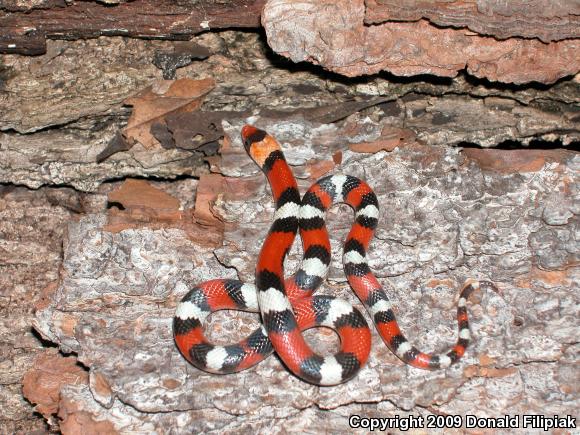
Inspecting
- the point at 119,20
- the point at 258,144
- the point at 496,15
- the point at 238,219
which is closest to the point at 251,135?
the point at 258,144

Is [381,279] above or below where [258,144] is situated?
below

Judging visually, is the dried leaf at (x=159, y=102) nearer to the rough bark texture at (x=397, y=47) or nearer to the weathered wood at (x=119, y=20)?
the weathered wood at (x=119, y=20)

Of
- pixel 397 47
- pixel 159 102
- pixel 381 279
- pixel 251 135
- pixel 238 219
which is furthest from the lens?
pixel 251 135

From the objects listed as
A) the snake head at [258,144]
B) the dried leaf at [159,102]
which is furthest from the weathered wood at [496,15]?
the dried leaf at [159,102]

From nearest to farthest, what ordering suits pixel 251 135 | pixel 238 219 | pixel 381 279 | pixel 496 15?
pixel 496 15
pixel 381 279
pixel 238 219
pixel 251 135

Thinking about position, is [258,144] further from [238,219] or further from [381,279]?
[381,279]

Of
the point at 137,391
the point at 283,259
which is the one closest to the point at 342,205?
the point at 283,259
